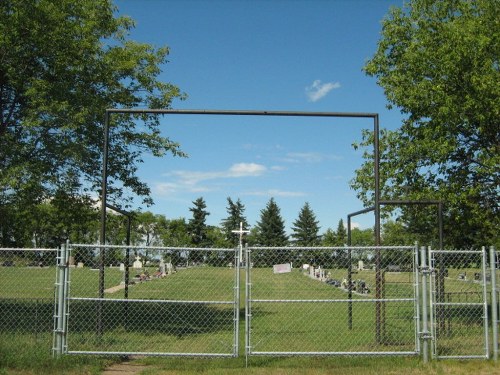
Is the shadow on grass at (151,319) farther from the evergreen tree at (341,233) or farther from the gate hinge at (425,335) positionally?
the evergreen tree at (341,233)

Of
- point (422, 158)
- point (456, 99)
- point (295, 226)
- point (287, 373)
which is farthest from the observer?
point (295, 226)

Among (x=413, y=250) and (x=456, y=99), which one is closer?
(x=413, y=250)

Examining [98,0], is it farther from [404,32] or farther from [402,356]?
[402,356]

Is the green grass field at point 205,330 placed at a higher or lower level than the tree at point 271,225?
lower

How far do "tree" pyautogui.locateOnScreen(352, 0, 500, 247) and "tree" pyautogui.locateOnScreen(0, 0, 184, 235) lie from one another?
6283mm

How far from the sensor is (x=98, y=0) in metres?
14.7

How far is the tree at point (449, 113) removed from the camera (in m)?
13.0

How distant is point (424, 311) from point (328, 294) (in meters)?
14.3

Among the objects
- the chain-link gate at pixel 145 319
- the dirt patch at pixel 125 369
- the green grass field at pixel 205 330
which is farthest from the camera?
the green grass field at pixel 205 330

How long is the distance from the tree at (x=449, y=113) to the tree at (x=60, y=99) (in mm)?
6283

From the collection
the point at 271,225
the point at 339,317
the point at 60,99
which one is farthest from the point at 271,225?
the point at 60,99

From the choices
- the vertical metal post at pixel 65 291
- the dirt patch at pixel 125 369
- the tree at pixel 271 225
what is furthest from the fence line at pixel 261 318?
the tree at pixel 271 225

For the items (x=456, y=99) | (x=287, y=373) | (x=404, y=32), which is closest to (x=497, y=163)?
(x=456, y=99)

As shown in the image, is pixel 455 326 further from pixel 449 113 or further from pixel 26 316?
pixel 26 316
